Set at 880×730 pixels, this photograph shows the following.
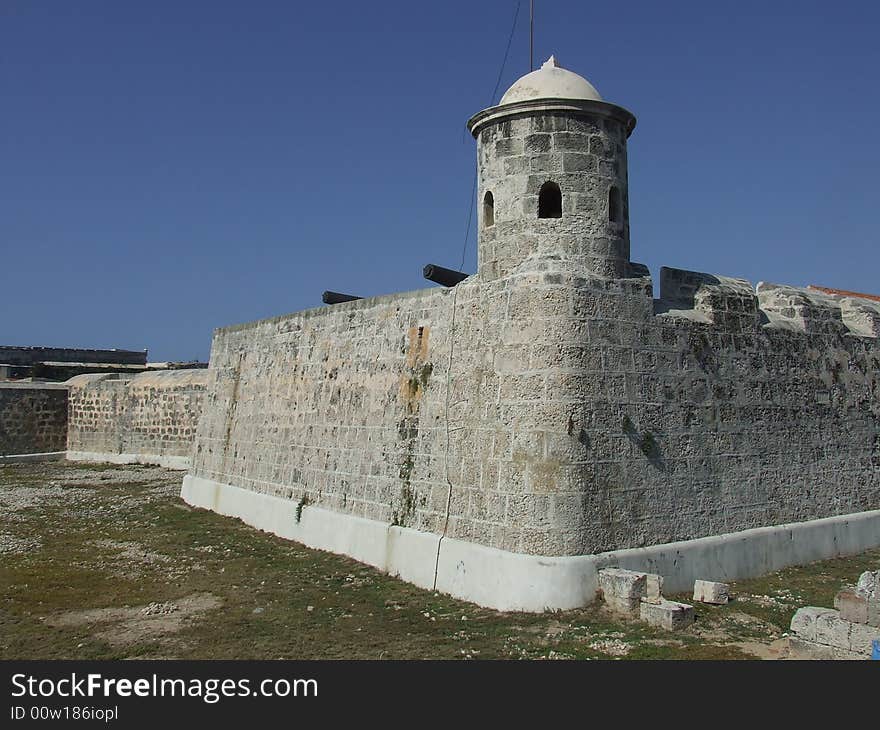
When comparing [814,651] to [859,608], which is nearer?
[814,651]

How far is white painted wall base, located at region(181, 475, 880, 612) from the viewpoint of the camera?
8617 mm

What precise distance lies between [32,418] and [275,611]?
20717 mm

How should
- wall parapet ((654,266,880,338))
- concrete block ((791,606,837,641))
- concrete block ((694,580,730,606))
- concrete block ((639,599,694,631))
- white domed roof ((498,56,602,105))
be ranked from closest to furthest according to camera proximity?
concrete block ((791,606,837,641)) → concrete block ((639,599,694,631)) → concrete block ((694,580,730,606)) → white domed roof ((498,56,602,105)) → wall parapet ((654,266,880,338))

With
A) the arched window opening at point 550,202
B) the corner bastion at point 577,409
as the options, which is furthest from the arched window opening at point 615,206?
the arched window opening at point 550,202

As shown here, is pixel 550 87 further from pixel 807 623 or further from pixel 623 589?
pixel 807 623

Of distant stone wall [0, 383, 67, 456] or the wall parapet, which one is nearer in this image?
the wall parapet

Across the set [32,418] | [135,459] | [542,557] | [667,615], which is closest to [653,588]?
[667,615]

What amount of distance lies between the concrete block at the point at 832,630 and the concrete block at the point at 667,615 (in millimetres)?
1447

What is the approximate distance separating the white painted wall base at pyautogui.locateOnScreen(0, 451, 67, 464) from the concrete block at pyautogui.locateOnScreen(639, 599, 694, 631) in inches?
899

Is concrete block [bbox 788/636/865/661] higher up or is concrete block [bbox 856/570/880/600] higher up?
concrete block [bbox 856/570/880/600]

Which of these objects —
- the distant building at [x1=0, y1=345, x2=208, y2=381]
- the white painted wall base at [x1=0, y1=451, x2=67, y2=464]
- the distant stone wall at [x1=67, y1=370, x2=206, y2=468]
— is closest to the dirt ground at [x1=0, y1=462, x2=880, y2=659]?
the distant stone wall at [x1=67, y1=370, x2=206, y2=468]

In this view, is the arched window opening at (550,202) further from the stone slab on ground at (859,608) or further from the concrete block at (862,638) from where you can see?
the concrete block at (862,638)

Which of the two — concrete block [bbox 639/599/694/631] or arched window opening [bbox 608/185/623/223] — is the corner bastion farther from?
concrete block [bbox 639/599/694/631]

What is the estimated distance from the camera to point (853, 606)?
7.10m
